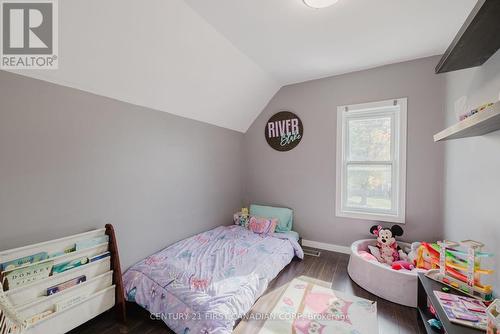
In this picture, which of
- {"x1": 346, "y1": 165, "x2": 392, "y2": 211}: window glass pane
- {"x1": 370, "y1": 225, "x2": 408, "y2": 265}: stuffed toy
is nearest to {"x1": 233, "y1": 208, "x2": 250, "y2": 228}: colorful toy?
{"x1": 346, "y1": 165, "x2": 392, "y2": 211}: window glass pane

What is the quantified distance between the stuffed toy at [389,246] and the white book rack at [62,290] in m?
2.66

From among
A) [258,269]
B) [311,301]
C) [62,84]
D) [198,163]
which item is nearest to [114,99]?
[62,84]

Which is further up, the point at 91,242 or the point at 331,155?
the point at 331,155

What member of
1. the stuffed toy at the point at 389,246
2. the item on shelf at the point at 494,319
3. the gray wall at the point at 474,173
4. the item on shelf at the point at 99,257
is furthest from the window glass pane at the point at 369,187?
the item on shelf at the point at 99,257

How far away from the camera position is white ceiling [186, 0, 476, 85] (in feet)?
5.55

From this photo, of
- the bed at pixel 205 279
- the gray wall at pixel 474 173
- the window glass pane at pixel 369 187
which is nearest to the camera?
the gray wall at pixel 474 173

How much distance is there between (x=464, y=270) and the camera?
144 cm

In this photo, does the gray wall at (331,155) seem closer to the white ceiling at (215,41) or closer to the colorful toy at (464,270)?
the white ceiling at (215,41)

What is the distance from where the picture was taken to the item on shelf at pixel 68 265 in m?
1.46

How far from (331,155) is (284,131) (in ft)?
2.75

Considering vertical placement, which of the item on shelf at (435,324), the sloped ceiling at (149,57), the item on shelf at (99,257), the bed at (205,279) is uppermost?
the sloped ceiling at (149,57)

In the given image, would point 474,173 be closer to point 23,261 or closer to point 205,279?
point 205,279

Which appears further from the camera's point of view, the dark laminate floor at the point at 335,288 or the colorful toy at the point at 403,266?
the colorful toy at the point at 403,266

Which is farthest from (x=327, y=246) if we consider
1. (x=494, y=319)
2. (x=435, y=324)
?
(x=494, y=319)
